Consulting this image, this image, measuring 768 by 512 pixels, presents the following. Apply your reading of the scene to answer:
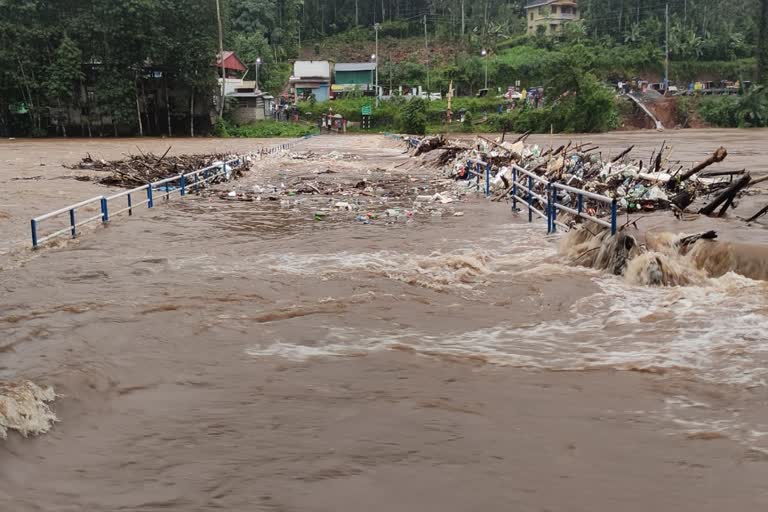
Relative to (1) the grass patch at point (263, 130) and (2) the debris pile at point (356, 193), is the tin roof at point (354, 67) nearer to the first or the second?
(1) the grass patch at point (263, 130)

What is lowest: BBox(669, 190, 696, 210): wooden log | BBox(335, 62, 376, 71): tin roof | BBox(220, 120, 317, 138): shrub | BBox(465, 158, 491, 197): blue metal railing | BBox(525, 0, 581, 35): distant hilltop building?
BBox(669, 190, 696, 210): wooden log

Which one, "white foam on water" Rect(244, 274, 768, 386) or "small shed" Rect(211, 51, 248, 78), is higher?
"small shed" Rect(211, 51, 248, 78)

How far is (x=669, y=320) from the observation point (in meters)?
7.48

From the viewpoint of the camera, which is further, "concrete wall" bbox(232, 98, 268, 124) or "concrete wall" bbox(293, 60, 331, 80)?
"concrete wall" bbox(293, 60, 331, 80)

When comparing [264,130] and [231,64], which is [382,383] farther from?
[231,64]

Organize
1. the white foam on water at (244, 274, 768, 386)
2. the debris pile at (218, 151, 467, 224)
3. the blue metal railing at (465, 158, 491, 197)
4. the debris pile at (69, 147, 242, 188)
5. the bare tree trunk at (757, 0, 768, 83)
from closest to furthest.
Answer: the white foam on water at (244, 274, 768, 386)
the debris pile at (218, 151, 467, 224)
the blue metal railing at (465, 158, 491, 197)
the debris pile at (69, 147, 242, 188)
the bare tree trunk at (757, 0, 768, 83)

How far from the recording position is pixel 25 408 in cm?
525

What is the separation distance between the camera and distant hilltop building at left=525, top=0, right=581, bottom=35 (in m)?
101

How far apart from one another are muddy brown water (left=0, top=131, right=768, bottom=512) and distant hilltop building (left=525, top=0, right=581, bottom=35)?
317ft

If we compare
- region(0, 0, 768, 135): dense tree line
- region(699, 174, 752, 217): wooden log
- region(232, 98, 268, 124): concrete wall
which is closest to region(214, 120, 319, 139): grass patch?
region(232, 98, 268, 124): concrete wall

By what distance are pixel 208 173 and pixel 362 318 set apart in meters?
17.2

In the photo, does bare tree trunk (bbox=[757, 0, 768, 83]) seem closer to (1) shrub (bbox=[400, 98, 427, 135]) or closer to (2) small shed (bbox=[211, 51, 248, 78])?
(1) shrub (bbox=[400, 98, 427, 135])

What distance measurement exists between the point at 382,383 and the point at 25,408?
265 centimetres

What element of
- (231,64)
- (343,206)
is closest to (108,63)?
(231,64)
